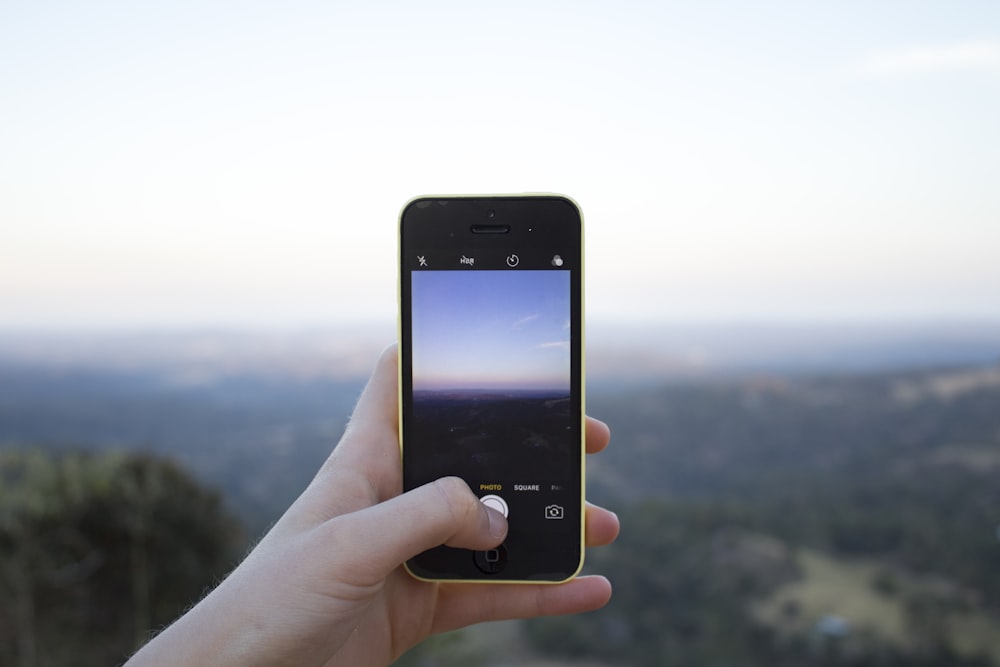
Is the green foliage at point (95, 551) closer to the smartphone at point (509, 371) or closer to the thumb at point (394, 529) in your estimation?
the smartphone at point (509, 371)

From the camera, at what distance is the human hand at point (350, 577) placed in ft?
4.94

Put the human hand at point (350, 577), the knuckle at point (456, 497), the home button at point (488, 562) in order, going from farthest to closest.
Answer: the home button at point (488, 562), the knuckle at point (456, 497), the human hand at point (350, 577)

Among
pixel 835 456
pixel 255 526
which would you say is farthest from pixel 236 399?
pixel 835 456

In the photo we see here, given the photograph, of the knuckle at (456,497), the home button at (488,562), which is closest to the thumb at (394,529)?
the knuckle at (456,497)

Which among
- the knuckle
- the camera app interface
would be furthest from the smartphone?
the knuckle

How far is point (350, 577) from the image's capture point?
1.55 metres

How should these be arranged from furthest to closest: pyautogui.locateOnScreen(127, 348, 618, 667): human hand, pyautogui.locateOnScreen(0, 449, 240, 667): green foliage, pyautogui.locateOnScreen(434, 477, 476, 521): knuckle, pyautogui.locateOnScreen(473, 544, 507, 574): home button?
pyautogui.locateOnScreen(0, 449, 240, 667): green foliage
pyautogui.locateOnScreen(473, 544, 507, 574): home button
pyautogui.locateOnScreen(434, 477, 476, 521): knuckle
pyautogui.locateOnScreen(127, 348, 618, 667): human hand

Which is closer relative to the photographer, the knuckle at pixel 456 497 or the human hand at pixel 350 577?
the human hand at pixel 350 577

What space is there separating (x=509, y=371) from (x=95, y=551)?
7497 mm

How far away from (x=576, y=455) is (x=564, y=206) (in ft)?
2.19

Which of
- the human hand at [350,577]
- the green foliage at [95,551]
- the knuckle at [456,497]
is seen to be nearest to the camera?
the human hand at [350,577]

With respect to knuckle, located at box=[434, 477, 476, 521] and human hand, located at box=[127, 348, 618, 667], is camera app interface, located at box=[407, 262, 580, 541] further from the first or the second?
knuckle, located at box=[434, 477, 476, 521]

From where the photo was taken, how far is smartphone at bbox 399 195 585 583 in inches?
78.3

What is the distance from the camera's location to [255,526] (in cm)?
1218
